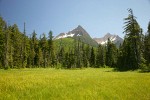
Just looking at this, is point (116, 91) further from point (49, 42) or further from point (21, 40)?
point (49, 42)

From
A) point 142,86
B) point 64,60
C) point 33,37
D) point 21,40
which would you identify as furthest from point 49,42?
point 142,86

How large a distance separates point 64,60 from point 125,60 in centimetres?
6765

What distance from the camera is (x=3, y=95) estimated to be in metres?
11.2

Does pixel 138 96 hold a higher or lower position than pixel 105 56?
lower

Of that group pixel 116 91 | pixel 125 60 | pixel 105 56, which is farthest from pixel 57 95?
pixel 105 56

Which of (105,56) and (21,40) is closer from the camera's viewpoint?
(21,40)

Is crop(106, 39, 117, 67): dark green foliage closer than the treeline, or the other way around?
the treeline

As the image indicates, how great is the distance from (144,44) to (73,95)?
73.1 m

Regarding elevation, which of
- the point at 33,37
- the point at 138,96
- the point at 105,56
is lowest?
the point at 138,96

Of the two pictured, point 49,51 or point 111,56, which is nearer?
point 49,51

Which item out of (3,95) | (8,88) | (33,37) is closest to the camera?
(3,95)

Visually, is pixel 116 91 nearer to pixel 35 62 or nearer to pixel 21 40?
pixel 21 40

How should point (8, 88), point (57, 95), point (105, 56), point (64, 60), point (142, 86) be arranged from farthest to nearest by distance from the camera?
point (64, 60)
point (105, 56)
point (142, 86)
point (8, 88)
point (57, 95)

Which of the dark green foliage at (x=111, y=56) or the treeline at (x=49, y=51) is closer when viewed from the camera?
the treeline at (x=49, y=51)
